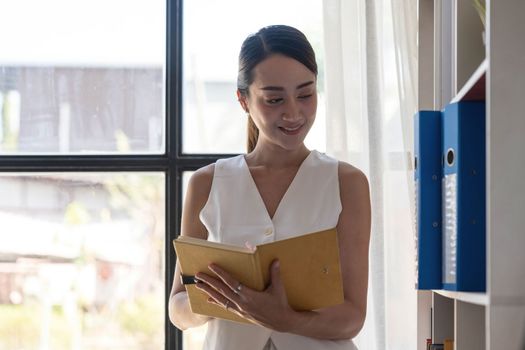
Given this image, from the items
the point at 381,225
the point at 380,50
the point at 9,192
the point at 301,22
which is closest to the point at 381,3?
the point at 380,50

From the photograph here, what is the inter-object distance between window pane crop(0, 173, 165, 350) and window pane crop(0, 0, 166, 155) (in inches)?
5.5

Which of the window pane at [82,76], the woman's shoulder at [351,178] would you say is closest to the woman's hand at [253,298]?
the woman's shoulder at [351,178]

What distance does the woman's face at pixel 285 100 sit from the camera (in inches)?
75.6

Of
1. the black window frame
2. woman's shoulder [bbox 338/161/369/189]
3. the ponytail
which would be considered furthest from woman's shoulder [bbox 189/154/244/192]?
the black window frame

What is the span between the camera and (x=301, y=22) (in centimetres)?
299

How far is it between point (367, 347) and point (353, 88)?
2.63 feet

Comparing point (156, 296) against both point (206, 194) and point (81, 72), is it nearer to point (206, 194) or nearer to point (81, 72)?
point (81, 72)

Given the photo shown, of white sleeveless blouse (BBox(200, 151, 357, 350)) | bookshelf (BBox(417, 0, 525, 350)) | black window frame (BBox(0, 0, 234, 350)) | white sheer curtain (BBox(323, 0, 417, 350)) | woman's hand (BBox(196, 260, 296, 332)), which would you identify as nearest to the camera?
bookshelf (BBox(417, 0, 525, 350))

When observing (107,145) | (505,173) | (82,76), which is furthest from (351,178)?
(82,76)

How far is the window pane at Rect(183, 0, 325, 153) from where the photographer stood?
9.82ft

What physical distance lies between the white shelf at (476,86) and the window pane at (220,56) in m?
1.49

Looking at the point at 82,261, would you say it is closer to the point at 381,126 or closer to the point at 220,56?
the point at 220,56

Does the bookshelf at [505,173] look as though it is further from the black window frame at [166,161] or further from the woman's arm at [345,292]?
the black window frame at [166,161]

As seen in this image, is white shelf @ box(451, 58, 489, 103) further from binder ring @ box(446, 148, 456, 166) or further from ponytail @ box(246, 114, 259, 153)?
ponytail @ box(246, 114, 259, 153)
